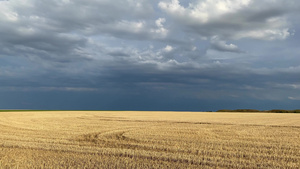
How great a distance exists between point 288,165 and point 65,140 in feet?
36.1

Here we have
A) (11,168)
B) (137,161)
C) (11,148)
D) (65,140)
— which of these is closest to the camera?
(11,168)

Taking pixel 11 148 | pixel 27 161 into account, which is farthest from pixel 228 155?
pixel 11 148

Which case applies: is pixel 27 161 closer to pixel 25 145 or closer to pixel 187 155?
pixel 25 145

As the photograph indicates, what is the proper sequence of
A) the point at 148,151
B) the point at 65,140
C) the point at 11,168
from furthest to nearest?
1. the point at 65,140
2. the point at 148,151
3. the point at 11,168

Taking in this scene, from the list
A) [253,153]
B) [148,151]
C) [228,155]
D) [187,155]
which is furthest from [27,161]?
[253,153]

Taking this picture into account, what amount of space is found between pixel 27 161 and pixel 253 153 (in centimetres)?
904

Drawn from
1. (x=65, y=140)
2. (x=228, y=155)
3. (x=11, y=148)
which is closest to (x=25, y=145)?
(x=11, y=148)

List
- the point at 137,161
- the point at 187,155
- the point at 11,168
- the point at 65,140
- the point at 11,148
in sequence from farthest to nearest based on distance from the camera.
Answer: the point at 65,140 < the point at 11,148 < the point at 187,155 < the point at 137,161 < the point at 11,168

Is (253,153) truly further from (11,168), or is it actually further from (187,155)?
(11,168)

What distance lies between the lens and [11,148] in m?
13.0

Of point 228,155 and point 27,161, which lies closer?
point 27,161

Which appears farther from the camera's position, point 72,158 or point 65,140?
point 65,140

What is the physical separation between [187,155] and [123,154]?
2644 millimetres

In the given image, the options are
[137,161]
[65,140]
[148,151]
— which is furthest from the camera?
[65,140]
